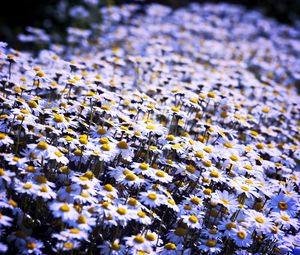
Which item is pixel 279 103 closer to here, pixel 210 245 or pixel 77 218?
pixel 210 245

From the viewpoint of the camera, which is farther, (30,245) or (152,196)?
(152,196)

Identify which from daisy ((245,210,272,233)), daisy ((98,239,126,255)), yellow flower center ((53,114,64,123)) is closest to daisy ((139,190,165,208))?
daisy ((98,239,126,255))

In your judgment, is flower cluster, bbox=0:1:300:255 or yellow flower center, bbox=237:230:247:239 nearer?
flower cluster, bbox=0:1:300:255

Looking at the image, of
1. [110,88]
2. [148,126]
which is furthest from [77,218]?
[110,88]

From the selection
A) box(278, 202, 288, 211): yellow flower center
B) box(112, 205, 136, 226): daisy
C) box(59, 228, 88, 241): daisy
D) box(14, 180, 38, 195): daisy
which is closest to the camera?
box(59, 228, 88, 241): daisy

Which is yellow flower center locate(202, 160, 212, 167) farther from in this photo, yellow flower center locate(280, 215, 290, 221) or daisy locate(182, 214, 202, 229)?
yellow flower center locate(280, 215, 290, 221)

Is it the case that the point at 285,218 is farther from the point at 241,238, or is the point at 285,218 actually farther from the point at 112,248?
the point at 112,248

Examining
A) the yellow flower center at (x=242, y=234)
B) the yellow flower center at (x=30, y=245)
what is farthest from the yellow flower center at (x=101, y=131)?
the yellow flower center at (x=242, y=234)

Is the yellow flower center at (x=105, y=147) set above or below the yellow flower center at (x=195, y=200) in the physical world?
above

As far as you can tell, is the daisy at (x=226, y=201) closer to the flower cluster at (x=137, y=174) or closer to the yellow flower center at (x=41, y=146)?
the flower cluster at (x=137, y=174)

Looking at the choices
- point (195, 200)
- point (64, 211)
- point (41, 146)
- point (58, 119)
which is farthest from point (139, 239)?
point (58, 119)

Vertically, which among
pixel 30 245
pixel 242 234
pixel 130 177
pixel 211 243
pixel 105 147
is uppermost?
pixel 105 147
